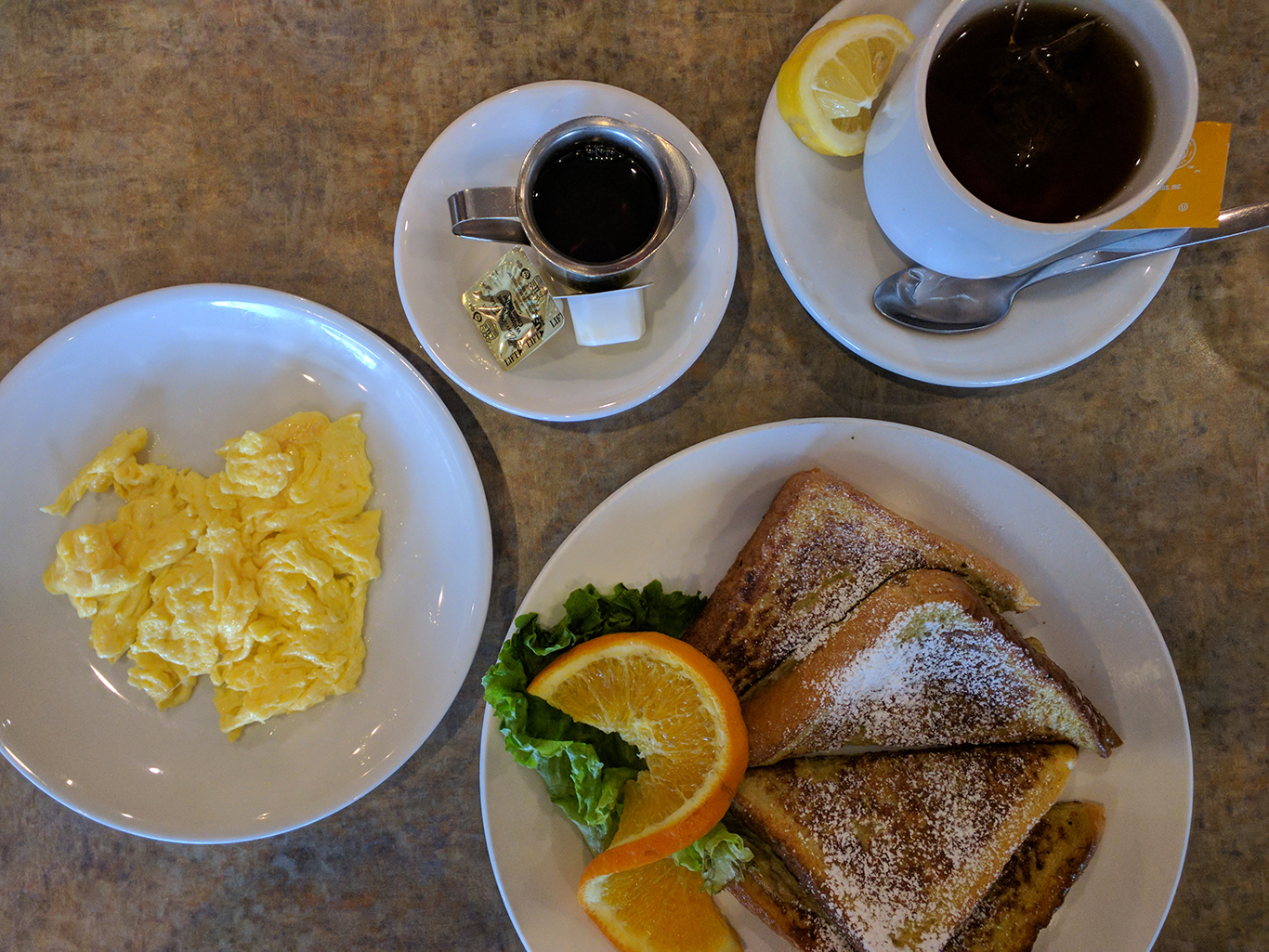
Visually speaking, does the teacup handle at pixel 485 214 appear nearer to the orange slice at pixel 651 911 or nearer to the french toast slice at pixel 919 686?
the french toast slice at pixel 919 686

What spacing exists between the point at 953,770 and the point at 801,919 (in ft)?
1.37

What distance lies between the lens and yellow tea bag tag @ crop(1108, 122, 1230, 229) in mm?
1166

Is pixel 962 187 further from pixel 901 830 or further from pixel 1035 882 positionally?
pixel 1035 882

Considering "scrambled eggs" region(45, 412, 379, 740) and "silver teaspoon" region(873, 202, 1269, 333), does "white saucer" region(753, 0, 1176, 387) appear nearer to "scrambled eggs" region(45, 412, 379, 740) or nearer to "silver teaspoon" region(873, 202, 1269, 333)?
"silver teaspoon" region(873, 202, 1269, 333)

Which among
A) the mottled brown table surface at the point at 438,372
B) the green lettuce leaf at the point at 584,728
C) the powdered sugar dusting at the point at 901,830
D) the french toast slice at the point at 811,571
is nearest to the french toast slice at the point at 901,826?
the powdered sugar dusting at the point at 901,830

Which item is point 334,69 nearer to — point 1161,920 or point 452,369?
point 452,369

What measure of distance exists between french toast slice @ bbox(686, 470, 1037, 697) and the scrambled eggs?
75 cm

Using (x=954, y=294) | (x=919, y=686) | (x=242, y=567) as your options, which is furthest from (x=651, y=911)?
(x=954, y=294)

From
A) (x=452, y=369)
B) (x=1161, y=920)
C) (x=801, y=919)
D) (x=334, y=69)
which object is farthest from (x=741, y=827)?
(x=334, y=69)

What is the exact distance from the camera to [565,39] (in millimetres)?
1568

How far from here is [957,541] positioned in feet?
4.92

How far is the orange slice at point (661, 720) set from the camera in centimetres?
131

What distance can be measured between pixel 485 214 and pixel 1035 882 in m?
1.67

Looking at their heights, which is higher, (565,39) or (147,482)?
(565,39)
